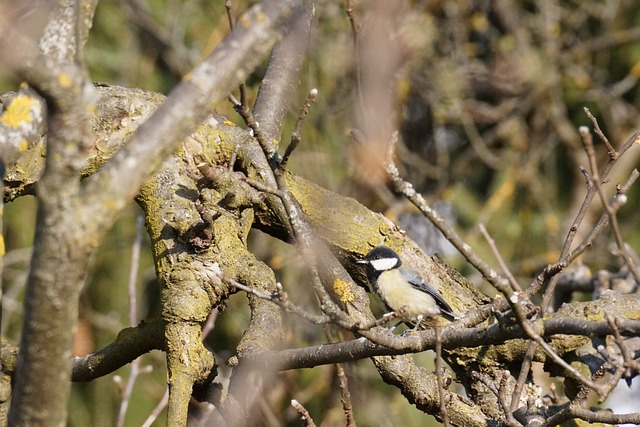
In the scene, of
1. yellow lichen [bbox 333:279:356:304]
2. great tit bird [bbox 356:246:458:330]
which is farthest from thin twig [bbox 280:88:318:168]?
great tit bird [bbox 356:246:458:330]

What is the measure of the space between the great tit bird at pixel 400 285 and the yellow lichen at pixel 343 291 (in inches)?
8.2

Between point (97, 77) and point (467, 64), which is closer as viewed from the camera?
point (97, 77)

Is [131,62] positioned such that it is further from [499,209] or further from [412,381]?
[412,381]

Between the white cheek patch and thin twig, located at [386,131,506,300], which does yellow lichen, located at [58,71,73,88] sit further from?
the white cheek patch

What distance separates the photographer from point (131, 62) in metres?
5.20

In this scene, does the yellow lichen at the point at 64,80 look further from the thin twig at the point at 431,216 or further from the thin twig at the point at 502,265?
the thin twig at the point at 502,265

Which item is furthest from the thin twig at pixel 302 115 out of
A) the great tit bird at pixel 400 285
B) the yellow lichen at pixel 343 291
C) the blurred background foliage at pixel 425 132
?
the blurred background foliage at pixel 425 132

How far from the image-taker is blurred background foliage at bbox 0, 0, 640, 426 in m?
4.88

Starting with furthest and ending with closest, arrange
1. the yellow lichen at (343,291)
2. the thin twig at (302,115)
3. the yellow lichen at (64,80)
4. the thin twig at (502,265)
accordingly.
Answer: the yellow lichen at (343,291) < the thin twig at (502,265) < the thin twig at (302,115) < the yellow lichen at (64,80)

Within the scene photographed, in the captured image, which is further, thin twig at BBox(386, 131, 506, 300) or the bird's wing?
the bird's wing

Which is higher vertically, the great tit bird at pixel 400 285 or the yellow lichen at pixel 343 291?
the great tit bird at pixel 400 285

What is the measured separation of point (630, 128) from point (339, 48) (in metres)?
2.48

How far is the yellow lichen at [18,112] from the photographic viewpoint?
143 centimetres

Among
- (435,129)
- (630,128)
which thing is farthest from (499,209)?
(630,128)
